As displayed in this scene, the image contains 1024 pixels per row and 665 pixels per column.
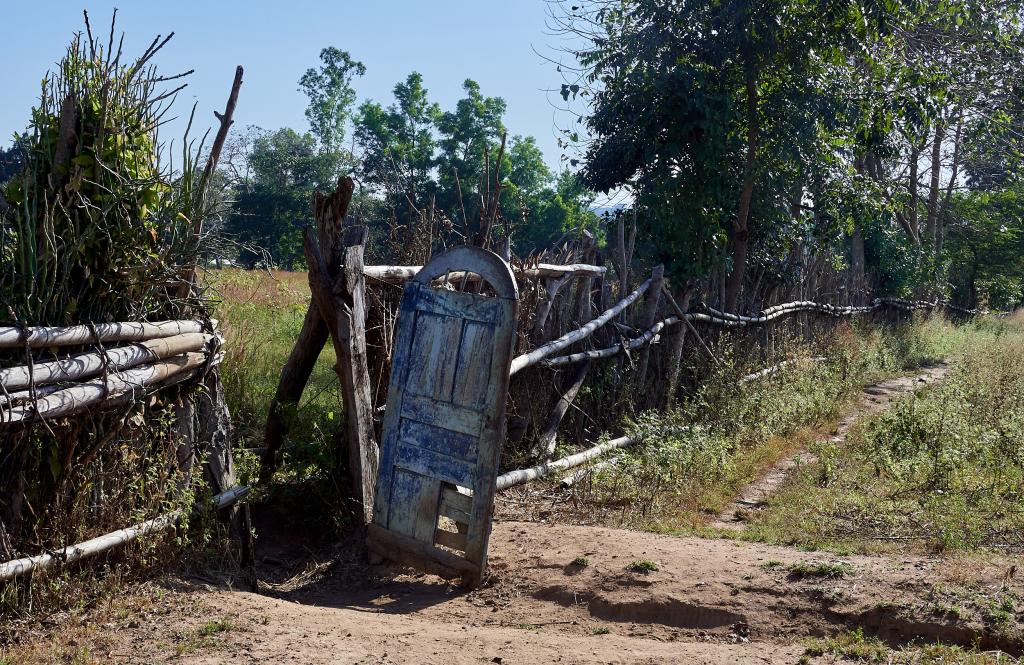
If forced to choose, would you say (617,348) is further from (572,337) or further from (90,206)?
(90,206)

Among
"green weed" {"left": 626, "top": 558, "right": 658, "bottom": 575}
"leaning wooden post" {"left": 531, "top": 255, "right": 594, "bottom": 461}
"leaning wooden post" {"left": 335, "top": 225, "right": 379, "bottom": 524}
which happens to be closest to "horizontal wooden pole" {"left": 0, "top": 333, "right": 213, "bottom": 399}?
"leaning wooden post" {"left": 335, "top": 225, "right": 379, "bottom": 524}

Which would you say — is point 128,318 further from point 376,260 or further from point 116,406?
point 376,260

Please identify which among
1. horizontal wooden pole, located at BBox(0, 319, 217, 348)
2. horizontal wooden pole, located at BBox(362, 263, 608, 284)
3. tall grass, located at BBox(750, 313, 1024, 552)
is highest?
horizontal wooden pole, located at BBox(362, 263, 608, 284)

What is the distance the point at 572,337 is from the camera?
311 inches

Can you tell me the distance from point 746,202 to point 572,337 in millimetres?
4385

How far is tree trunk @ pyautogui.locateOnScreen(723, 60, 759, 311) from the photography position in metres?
10.6

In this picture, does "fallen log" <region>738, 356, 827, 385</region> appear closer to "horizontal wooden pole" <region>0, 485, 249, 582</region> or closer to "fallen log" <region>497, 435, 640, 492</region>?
"fallen log" <region>497, 435, 640, 492</region>

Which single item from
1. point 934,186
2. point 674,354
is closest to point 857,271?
point 934,186

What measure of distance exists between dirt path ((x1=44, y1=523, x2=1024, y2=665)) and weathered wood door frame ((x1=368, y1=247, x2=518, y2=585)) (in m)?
0.24

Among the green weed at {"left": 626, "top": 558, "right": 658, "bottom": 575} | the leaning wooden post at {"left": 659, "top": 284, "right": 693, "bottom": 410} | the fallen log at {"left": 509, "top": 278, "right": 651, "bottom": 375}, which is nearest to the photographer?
the green weed at {"left": 626, "top": 558, "right": 658, "bottom": 575}

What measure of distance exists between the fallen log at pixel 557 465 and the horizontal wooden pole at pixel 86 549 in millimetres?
2710

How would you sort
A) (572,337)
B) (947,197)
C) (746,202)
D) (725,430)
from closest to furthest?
(572,337) < (725,430) < (746,202) < (947,197)

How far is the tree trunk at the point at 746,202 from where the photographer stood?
10.6 metres

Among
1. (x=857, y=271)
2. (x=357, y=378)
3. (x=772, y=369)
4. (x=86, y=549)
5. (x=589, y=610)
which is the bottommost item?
(x=589, y=610)
